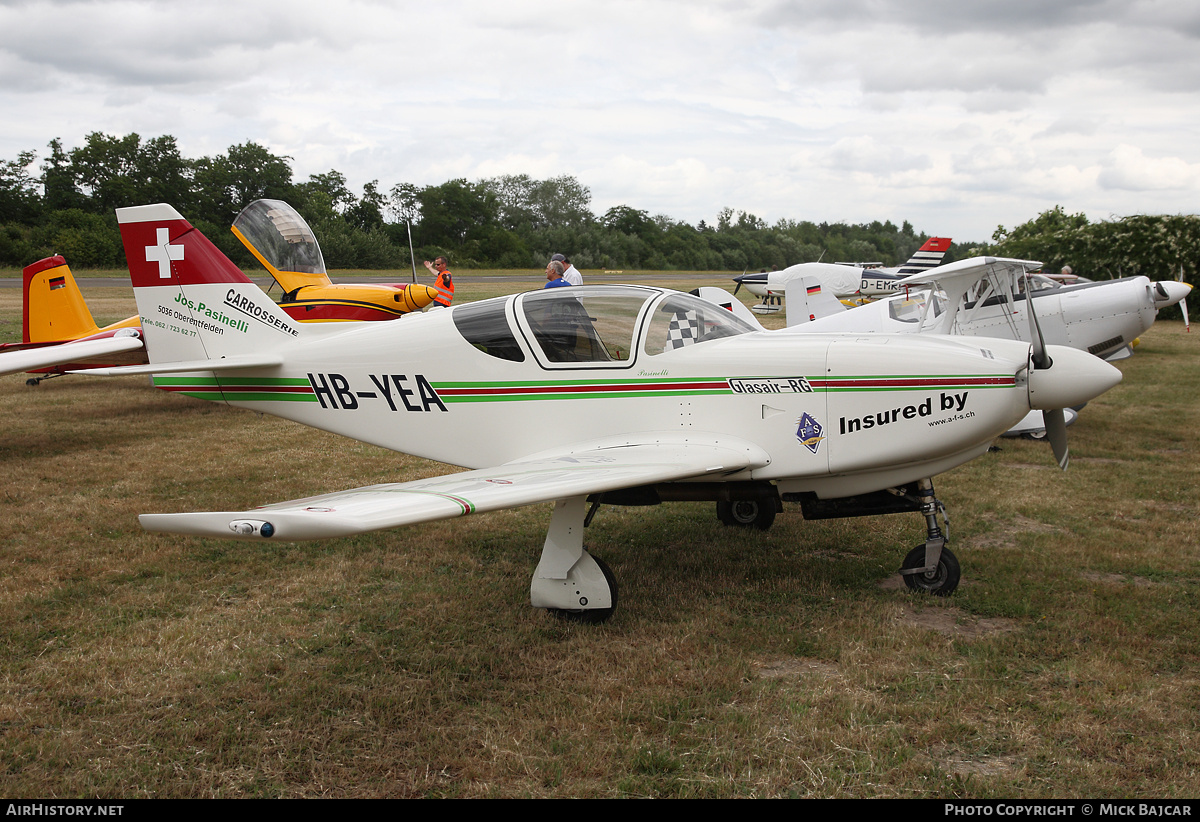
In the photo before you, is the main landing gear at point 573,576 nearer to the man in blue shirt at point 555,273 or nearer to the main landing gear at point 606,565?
the main landing gear at point 606,565

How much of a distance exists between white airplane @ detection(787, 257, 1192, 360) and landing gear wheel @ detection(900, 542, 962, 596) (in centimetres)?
496

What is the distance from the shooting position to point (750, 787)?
3.00 metres

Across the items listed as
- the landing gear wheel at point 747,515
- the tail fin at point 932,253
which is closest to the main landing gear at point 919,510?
the landing gear wheel at point 747,515

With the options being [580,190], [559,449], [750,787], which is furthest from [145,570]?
[580,190]

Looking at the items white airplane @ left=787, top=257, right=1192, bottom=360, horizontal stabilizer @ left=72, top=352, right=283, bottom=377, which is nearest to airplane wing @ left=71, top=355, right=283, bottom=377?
horizontal stabilizer @ left=72, top=352, right=283, bottom=377

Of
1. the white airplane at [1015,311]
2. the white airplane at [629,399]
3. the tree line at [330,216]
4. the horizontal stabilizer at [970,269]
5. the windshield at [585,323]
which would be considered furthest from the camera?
the tree line at [330,216]

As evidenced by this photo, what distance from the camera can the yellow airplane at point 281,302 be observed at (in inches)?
438

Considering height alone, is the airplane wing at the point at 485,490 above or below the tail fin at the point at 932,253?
below

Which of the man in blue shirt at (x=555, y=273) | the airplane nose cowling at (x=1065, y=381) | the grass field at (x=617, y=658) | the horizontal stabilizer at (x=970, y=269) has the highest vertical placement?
the man in blue shirt at (x=555, y=273)

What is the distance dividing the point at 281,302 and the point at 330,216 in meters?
44.1

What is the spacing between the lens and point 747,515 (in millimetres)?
6273

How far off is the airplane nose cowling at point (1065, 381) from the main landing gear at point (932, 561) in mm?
806

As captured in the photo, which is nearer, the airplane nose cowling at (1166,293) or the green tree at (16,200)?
the airplane nose cowling at (1166,293)

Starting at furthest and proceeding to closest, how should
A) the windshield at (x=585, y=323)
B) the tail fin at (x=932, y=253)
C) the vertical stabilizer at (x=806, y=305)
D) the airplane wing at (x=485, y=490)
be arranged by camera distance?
1. the tail fin at (x=932, y=253)
2. the vertical stabilizer at (x=806, y=305)
3. the windshield at (x=585, y=323)
4. the airplane wing at (x=485, y=490)
